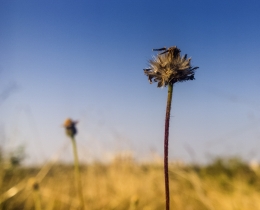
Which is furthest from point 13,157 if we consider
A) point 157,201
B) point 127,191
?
point 157,201

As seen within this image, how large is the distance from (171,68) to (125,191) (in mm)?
3559

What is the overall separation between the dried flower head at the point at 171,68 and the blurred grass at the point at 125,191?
1743 mm

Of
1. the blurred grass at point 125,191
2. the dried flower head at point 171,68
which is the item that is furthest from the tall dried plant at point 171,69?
the blurred grass at point 125,191

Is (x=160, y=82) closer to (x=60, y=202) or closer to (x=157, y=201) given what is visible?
(x=60, y=202)

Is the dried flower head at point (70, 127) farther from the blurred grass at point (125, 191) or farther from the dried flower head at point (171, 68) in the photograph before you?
the blurred grass at point (125, 191)

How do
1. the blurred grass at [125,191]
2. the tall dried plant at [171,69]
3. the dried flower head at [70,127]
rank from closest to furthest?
the tall dried plant at [171,69] < the dried flower head at [70,127] < the blurred grass at [125,191]

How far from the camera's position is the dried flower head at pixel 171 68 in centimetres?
99

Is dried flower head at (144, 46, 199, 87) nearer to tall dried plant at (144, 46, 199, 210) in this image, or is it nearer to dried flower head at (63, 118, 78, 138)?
tall dried plant at (144, 46, 199, 210)

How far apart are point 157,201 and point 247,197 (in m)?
1.25

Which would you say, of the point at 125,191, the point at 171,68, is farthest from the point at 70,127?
the point at 125,191

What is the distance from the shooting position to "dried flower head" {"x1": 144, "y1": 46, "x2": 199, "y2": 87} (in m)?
0.99

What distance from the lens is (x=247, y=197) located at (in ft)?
11.7

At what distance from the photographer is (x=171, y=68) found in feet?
3.29

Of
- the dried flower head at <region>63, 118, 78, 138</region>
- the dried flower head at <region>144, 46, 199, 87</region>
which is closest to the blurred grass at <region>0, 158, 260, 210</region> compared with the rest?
the dried flower head at <region>63, 118, 78, 138</region>
